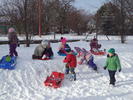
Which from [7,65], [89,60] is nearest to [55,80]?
[7,65]

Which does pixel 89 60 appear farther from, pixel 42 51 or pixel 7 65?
pixel 7 65

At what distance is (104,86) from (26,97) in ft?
9.32

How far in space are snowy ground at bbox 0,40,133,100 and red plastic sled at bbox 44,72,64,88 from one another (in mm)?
165

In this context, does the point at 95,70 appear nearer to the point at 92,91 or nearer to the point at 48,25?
the point at 92,91

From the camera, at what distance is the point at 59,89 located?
6746 millimetres

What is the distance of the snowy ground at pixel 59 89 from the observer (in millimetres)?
6114

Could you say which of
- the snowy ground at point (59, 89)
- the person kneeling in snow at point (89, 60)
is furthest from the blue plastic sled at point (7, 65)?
the person kneeling in snow at point (89, 60)

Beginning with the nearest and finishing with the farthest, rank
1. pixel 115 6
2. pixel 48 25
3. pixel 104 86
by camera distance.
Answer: pixel 104 86 → pixel 115 6 → pixel 48 25

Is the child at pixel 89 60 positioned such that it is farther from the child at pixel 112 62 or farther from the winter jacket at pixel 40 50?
the winter jacket at pixel 40 50

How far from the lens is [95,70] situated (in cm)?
869

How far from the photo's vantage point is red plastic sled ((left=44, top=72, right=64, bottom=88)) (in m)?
6.90

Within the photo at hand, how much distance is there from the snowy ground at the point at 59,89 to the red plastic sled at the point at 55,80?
0.54ft

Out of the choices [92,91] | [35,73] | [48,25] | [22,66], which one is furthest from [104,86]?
[48,25]

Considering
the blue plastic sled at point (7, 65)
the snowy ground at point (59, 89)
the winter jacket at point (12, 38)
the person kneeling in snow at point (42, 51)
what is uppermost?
the winter jacket at point (12, 38)
